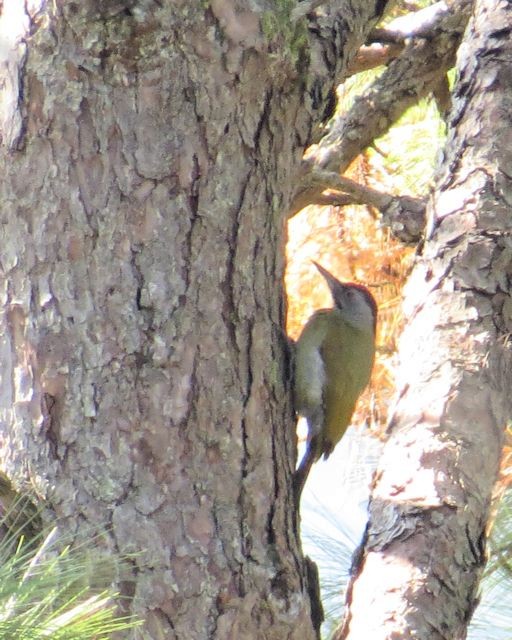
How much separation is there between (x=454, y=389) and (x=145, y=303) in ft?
2.15

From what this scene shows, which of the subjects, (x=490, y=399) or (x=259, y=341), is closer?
(x=259, y=341)

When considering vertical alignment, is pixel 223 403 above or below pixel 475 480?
above

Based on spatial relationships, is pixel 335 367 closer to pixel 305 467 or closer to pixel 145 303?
pixel 305 467

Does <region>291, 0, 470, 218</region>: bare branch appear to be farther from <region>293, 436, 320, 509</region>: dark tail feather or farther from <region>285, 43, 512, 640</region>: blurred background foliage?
<region>293, 436, 320, 509</region>: dark tail feather

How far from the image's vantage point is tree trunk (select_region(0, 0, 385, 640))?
181cm

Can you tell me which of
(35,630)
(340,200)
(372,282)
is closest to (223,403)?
(35,630)

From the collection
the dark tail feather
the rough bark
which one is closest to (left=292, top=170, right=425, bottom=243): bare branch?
the rough bark

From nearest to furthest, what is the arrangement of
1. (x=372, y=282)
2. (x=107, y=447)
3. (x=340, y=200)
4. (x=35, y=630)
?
(x=35, y=630) < (x=107, y=447) < (x=340, y=200) < (x=372, y=282)

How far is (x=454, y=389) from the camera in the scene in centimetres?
211

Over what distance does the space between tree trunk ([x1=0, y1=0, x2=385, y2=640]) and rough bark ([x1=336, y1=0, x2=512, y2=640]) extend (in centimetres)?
18

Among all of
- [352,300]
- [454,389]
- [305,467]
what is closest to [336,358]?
[352,300]

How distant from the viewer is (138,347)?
1.83 m

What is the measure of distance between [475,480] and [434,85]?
1.34 metres

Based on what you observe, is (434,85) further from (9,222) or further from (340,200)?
(9,222)
